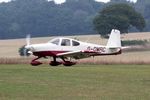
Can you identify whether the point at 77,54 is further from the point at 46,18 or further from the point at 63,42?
the point at 46,18

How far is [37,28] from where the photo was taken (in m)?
119

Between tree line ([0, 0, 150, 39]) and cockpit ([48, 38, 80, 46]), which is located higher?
tree line ([0, 0, 150, 39])

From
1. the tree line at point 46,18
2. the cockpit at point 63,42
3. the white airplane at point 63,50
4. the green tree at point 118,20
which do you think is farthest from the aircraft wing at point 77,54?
the tree line at point 46,18

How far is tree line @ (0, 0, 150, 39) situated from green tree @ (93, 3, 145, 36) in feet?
23.9

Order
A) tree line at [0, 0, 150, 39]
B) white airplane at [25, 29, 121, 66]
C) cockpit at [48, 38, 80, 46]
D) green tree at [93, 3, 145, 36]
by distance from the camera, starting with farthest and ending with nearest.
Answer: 1. tree line at [0, 0, 150, 39]
2. green tree at [93, 3, 145, 36]
3. cockpit at [48, 38, 80, 46]
4. white airplane at [25, 29, 121, 66]

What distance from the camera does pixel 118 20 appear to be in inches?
3632

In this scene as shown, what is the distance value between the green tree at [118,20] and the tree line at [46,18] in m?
7.29

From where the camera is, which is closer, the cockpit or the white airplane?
the white airplane

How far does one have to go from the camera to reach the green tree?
92250 mm

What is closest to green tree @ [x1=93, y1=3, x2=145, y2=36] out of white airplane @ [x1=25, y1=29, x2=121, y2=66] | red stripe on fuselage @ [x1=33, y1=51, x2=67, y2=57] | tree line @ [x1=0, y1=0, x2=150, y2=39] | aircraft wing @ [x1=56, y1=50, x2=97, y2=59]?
tree line @ [x1=0, y1=0, x2=150, y2=39]

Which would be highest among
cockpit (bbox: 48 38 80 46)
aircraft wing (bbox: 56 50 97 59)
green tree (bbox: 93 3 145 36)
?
green tree (bbox: 93 3 145 36)

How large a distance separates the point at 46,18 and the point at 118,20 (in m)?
39.0

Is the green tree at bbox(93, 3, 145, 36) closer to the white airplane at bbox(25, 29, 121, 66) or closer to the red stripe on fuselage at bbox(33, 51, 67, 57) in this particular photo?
the white airplane at bbox(25, 29, 121, 66)

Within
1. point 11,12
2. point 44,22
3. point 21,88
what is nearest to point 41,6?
point 11,12
